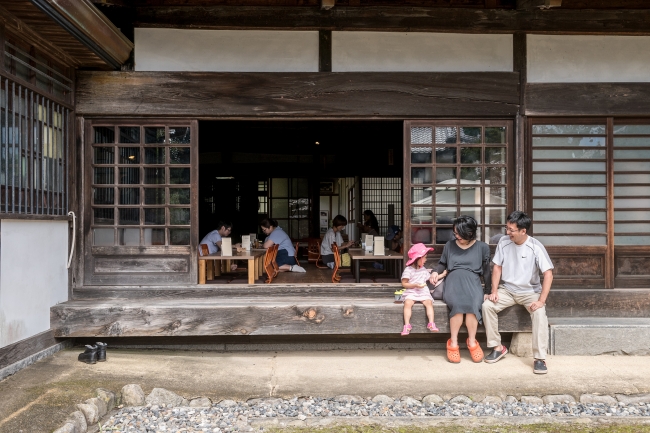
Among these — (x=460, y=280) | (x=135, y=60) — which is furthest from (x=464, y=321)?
(x=135, y=60)

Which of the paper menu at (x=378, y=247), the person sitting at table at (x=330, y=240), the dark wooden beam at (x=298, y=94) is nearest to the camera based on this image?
the dark wooden beam at (x=298, y=94)

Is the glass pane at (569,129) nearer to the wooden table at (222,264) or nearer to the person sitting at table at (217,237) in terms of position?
the wooden table at (222,264)

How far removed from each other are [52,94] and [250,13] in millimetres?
2195

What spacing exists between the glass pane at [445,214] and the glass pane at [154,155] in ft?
10.2

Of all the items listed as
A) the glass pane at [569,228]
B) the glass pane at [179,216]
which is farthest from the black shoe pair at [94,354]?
the glass pane at [569,228]

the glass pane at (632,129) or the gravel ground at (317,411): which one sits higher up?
the glass pane at (632,129)

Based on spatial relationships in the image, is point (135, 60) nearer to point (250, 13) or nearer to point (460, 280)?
point (250, 13)

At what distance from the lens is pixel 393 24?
561 cm

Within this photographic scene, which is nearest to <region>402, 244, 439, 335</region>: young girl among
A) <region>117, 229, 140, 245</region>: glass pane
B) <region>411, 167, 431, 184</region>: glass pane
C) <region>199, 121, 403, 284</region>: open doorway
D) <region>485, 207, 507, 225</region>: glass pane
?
<region>411, 167, 431, 184</region>: glass pane

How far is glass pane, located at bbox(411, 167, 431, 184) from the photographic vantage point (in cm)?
575

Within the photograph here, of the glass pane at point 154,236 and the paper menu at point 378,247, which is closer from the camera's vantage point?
the glass pane at point 154,236

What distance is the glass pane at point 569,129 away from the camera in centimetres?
573

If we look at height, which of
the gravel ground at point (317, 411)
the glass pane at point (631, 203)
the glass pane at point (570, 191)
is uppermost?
the glass pane at point (570, 191)

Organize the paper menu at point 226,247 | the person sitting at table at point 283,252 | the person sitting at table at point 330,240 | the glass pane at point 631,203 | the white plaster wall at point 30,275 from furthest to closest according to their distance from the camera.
Answer: the person sitting at table at point 330,240, the person sitting at table at point 283,252, the paper menu at point 226,247, the glass pane at point 631,203, the white plaster wall at point 30,275
